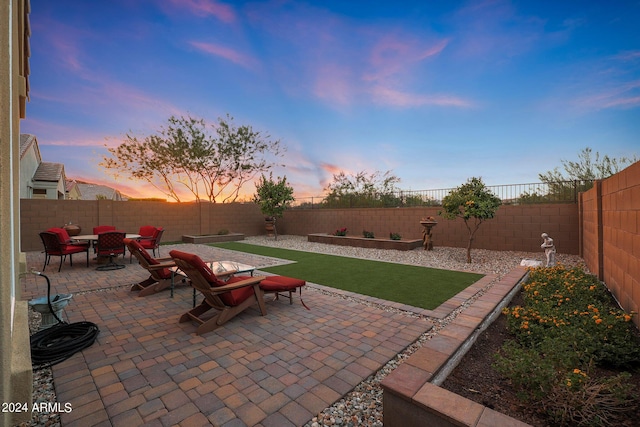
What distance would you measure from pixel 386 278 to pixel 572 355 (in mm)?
4175

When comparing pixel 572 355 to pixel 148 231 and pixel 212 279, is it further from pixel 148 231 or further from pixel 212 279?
pixel 148 231

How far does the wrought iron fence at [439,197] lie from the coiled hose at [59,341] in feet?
36.0

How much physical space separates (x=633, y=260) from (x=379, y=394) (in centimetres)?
322

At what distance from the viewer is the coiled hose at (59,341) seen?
2.76m

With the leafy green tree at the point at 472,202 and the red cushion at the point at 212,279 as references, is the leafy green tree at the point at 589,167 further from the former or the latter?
the red cushion at the point at 212,279

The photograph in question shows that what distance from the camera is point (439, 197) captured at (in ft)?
39.6

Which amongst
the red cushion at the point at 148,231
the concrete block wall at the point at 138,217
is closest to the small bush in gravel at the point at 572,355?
the red cushion at the point at 148,231

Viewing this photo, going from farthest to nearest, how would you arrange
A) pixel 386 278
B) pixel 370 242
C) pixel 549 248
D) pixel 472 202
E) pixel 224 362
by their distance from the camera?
→ pixel 370 242
pixel 472 202
pixel 549 248
pixel 386 278
pixel 224 362

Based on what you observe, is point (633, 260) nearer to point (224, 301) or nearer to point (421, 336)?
point (421, 336)

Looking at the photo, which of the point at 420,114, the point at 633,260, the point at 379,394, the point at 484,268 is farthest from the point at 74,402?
the point at 420,114

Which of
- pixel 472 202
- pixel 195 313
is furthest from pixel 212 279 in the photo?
pixel 472 202

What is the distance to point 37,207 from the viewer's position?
36.3ft

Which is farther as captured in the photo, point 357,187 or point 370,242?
point 357,187

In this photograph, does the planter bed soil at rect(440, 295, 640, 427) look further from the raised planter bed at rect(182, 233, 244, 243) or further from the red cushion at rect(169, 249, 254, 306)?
the raised planter bed at rect(182, 233, 244, 243)
